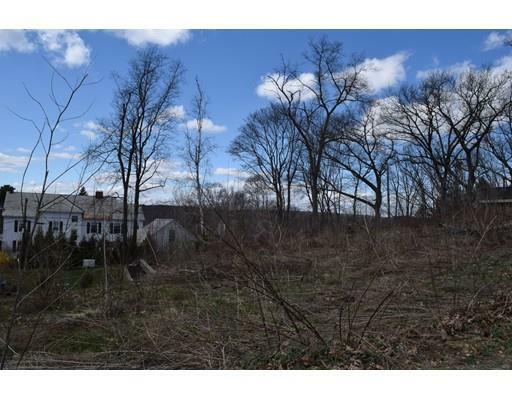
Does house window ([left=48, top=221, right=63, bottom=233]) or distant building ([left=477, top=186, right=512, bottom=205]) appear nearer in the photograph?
house window ([left=48, top=221, right=63, bottom=233])

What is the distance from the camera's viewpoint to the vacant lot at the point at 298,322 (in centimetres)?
421

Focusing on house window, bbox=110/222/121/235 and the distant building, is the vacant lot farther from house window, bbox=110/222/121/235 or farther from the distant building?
the distant building

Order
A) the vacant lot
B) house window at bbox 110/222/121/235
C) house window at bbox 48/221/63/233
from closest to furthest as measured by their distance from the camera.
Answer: the vacant lot
house window at bbox 48/221/63/233
house window at bbox 110/222/121/235

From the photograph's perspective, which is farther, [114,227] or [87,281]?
[87,281]

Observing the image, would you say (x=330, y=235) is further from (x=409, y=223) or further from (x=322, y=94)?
(x=322, y=94)

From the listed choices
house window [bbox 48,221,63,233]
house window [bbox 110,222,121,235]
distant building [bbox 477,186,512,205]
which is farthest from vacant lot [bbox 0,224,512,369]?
distant building [bbox 477,186,512,205]

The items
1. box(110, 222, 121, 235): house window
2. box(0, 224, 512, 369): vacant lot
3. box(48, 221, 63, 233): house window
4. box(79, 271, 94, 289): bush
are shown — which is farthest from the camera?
box(79, 271, 94, 289): bush

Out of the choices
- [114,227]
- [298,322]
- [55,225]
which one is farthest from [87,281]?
[298,322]

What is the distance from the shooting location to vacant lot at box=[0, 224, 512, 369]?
4.21 metres

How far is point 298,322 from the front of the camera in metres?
5.09

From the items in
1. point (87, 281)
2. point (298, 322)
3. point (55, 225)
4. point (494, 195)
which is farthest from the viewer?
point (87, 281)

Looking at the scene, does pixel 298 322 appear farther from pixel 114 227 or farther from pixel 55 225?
pixel 114 227

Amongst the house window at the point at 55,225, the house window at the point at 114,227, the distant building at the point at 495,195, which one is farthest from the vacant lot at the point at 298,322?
the distant building at the point at 495,195

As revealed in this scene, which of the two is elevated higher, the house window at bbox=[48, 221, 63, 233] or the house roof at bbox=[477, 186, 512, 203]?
the house roof at bbox=[477, 186, 512, 203]
